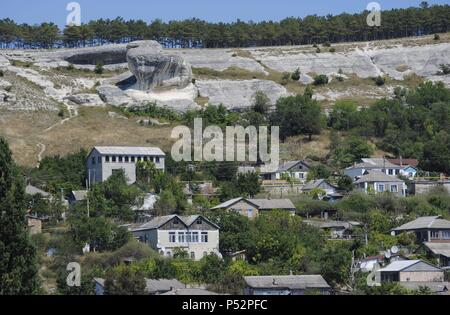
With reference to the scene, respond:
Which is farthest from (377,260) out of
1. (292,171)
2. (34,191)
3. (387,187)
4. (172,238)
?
(292,171)

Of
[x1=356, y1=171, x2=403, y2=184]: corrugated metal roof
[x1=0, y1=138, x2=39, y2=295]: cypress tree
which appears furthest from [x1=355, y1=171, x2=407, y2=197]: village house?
[x1=0, y1=138, x2=39, y2=295]: cypress tree

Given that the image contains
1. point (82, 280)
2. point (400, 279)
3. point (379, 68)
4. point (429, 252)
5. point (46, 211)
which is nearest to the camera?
A: point (82, 280)

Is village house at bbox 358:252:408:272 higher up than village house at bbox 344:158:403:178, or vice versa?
village house at bbox 344:158:403:178

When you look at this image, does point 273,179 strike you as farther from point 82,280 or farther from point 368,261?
point 82,280

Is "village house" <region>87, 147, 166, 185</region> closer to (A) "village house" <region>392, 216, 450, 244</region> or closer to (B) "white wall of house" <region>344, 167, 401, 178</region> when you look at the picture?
(B) "white wall of house" <region>344, 167, 401, 178</region>
